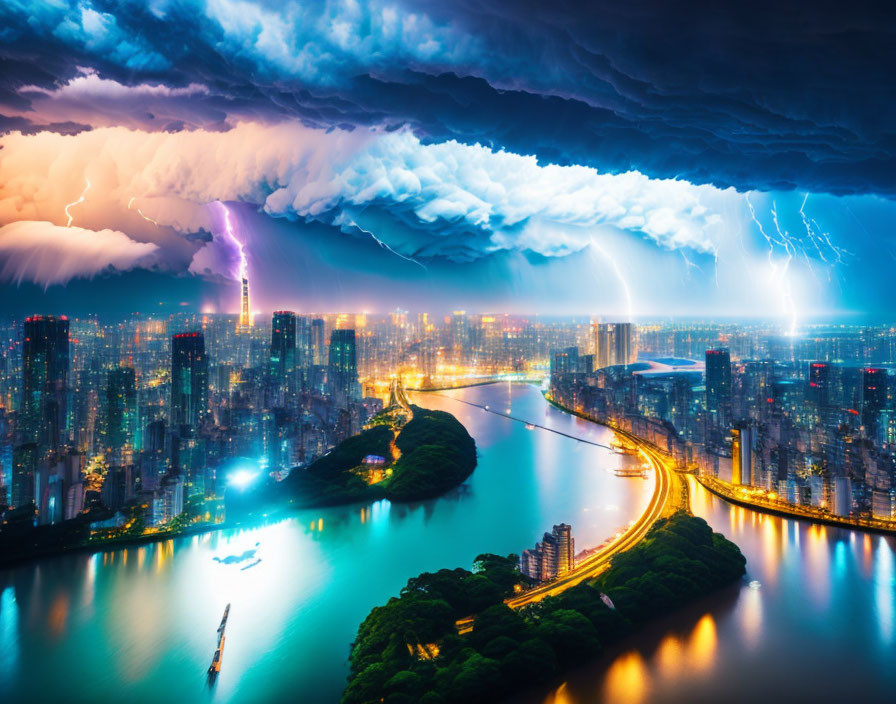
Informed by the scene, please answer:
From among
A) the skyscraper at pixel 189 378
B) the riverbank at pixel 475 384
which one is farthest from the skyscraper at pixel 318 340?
the riverbank at pixel 475 384

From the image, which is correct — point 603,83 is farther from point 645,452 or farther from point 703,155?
point 645,452

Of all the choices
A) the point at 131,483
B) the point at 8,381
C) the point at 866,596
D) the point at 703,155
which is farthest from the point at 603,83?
the point at 8,381

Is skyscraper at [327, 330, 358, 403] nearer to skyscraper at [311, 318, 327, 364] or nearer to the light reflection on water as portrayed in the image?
skyscraper at [311, 318, 327, 364]

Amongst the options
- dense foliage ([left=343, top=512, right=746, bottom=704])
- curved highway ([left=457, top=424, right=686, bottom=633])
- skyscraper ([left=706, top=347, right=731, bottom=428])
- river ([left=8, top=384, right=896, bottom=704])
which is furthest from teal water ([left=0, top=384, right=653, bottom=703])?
skyscraper ([left=706, top=347, right=731, bottom=428])

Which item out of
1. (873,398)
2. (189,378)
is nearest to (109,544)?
(189,378)

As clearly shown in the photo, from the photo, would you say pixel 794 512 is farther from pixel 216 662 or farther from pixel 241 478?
pixel 241 478

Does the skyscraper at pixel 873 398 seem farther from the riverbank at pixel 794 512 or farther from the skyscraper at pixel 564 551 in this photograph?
the skyscraper at pixel 564 551
